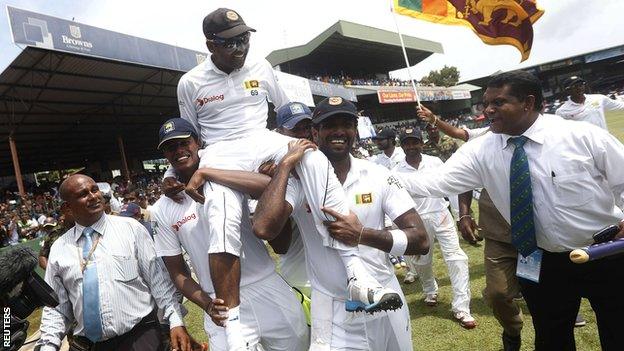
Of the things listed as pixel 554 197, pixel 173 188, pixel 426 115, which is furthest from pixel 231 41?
pixel 426 115

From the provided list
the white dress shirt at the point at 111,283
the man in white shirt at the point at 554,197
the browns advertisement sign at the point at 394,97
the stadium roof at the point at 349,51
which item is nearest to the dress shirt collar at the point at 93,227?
the white dress shirt at the point at 111,283

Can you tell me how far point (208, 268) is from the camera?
2574 mm

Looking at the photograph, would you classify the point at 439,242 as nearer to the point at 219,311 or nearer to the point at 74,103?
the point at 219,311

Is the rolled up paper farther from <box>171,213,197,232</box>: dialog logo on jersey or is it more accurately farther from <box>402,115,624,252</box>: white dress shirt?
<box>171,213,197,232</box>: dialog logo on jersey

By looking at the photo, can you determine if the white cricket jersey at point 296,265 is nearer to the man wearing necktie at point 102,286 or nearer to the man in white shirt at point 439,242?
the man wearing necktie at point 102,286

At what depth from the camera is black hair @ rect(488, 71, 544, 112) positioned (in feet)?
8.67

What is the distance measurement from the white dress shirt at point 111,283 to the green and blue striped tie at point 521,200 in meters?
2.32

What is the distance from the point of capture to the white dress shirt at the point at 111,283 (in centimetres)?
274

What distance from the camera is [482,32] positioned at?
5195mm

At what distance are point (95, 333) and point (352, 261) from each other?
5.98 ft

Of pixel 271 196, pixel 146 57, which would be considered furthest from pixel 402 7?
pixel 146 57

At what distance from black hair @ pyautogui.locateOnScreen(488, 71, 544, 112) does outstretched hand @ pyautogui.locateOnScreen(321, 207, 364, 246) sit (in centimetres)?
140

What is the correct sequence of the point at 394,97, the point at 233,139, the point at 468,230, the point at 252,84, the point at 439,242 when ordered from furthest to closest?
the point at 394,97 → the point at 439,242 → the point at 468,230 → the point at 252,84 → the point at 233,139

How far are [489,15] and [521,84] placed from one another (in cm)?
304
